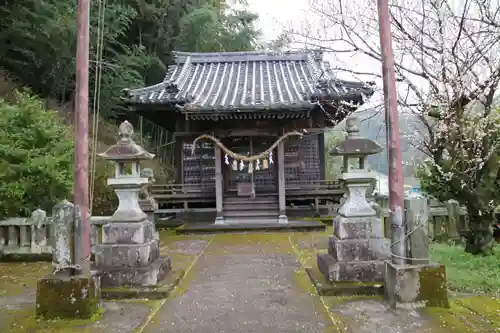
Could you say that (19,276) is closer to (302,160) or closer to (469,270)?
(469,270)

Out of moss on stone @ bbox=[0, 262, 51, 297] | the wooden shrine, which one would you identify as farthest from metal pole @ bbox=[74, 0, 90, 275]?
the wooden shrine

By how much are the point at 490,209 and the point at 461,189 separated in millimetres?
547

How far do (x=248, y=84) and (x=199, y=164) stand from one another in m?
3.28

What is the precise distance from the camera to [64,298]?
4359 millimetres

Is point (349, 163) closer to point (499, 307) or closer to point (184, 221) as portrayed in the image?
point (499, 307)

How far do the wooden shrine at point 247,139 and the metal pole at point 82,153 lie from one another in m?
6.41

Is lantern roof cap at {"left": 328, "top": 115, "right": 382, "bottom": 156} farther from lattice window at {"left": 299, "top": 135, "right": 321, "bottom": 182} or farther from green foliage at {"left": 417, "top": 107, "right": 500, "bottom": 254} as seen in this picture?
lattice window at {"left": 299, "top": 135, "right": 321, "bottom": 182}

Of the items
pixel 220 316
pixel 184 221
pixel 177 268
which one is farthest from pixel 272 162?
pixel 220 316

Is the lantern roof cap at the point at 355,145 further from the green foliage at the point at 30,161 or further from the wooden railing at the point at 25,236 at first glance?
the green foliage at the point at 30,161

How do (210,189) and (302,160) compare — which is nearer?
(210,189)

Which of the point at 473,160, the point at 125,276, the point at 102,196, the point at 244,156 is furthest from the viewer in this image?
the point at 102,196

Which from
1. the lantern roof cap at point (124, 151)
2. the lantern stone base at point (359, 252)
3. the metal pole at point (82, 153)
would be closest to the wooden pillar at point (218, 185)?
the lantern roof cap at point (124, 151)

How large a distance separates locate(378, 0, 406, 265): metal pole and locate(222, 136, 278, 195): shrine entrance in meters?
7.94

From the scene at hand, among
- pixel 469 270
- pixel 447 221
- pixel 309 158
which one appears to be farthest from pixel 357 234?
pixel 309 158
